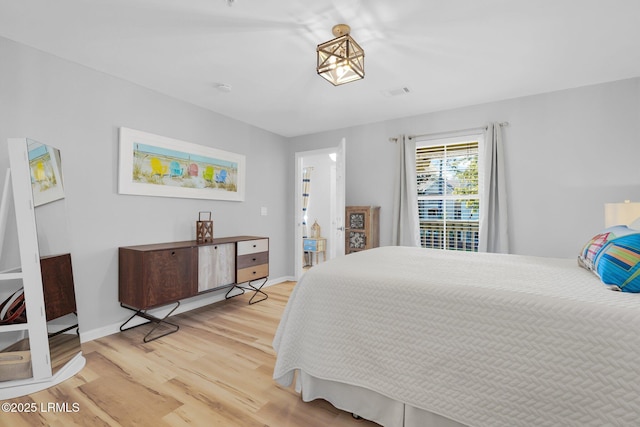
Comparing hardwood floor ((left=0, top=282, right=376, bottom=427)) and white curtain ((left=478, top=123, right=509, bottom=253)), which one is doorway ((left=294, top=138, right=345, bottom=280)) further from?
hardwood floor ((left=0, top=282, right=376, bottom=427))

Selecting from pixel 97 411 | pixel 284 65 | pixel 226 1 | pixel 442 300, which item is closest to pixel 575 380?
pixel 442 300

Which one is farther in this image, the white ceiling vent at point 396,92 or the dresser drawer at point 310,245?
the dresser drawer at point 310,245

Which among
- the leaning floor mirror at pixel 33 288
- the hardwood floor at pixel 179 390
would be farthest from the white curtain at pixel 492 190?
the leaning floor mirror at pixel 33 288

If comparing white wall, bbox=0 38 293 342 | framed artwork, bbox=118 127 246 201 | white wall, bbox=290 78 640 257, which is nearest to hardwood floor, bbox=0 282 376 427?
white wall, bbox=0 38 293 342

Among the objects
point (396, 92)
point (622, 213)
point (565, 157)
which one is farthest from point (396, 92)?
point (622, 213)

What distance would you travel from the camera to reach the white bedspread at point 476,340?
97cm

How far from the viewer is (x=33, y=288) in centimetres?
186

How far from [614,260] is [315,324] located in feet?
4.66

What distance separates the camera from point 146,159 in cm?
296

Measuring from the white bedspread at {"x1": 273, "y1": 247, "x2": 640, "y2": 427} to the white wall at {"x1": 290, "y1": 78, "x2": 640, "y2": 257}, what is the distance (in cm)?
171

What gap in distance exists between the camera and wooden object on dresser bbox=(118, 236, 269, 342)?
8.36ft

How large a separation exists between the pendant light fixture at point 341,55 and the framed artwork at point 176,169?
2.03m

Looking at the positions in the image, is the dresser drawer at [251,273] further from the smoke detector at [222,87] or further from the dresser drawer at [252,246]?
the smoke detector at [222,87]

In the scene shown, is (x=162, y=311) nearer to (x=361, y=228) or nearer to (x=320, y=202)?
(x=361, y=228)
